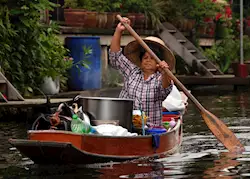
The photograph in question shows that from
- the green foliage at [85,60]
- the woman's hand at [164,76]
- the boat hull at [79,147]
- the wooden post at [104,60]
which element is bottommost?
the wooden post at [104,60]

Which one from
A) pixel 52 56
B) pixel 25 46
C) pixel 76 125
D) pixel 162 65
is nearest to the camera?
pixel 76 125

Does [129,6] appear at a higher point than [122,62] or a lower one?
lower

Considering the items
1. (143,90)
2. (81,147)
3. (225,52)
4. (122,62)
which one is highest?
(122,62)

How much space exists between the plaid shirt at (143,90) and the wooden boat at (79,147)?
77 cm

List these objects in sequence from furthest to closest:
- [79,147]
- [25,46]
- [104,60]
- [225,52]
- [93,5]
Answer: [225,52], [104,60], [93,5], [25,46], [79,147]

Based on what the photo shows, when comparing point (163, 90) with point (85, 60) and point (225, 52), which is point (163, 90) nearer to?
point (85, 60)

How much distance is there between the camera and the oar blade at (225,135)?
12.5m

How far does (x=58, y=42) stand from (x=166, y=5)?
23.4ft

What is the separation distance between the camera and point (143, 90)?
12.1 meters

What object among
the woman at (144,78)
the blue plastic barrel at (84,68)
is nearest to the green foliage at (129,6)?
the blue plastic barrel at (84,68)

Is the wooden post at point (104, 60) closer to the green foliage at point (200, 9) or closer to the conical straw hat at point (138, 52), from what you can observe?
the green foliage at point (200, 9)

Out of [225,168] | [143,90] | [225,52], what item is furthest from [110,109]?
[225,52]

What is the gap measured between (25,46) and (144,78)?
601cm

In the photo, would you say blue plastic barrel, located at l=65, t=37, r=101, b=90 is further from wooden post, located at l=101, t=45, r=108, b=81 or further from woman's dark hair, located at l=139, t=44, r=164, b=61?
woman's dark hair, located at l=139, t=44, r=164, b=61
